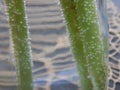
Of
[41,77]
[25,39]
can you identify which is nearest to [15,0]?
[25,39]

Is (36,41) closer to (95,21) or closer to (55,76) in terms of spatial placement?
(55,76)

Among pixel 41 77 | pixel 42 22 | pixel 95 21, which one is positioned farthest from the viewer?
pixel 42 22

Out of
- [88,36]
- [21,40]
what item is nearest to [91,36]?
[88,36]

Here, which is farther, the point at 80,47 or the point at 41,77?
the point at 41,77
